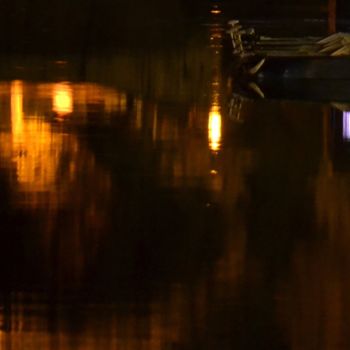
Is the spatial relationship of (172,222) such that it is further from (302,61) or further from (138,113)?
(302,61)

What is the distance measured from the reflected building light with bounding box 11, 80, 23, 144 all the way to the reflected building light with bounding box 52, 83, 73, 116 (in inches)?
18.1

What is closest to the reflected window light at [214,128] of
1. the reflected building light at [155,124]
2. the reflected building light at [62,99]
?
the reflected building light at [155,124]

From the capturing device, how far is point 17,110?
53.2ft

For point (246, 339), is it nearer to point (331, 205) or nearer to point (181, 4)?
point (331, 205)

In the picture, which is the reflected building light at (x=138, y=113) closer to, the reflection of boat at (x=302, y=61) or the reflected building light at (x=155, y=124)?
the reflected building light at (x=155, y=124)

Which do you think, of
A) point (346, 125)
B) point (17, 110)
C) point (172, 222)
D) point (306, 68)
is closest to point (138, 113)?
point (17, 110)

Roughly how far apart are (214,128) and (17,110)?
280 cm

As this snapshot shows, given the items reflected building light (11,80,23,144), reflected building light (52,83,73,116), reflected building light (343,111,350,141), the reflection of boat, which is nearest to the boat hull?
the reflection of boat

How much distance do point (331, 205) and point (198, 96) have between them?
25.2 ft

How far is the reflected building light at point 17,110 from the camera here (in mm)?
14367

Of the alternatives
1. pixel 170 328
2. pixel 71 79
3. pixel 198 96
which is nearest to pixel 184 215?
pixel 170 328

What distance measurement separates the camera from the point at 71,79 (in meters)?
19.8

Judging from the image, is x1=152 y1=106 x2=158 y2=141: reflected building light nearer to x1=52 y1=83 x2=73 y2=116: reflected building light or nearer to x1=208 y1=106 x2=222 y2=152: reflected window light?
x1=208 y1=106 x2=222 y2=152: reflected window light

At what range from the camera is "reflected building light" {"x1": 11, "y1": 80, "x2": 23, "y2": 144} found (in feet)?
47.1
